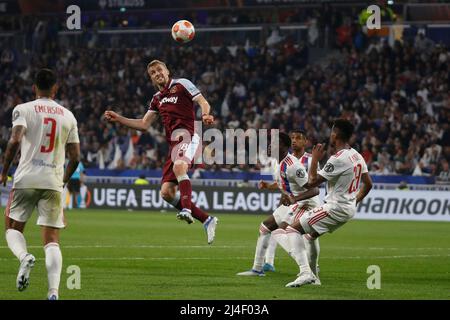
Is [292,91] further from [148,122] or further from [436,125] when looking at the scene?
[148,122]

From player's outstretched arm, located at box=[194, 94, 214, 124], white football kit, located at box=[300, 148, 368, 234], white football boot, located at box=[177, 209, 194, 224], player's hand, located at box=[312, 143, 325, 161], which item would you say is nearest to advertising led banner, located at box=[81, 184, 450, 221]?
player's outstretched arm, located at box=[194, 94, 214, 124]

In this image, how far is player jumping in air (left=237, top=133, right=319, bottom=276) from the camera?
48.5 ft

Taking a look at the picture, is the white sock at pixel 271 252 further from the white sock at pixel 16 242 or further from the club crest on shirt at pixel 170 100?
the white sock at pixel 16 242

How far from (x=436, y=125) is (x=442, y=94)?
6.46 ft

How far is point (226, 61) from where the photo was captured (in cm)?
4134

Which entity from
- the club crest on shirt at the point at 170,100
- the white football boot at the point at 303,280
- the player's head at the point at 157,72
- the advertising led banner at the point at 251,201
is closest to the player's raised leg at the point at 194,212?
the club crest on shirt at the point at 170,100

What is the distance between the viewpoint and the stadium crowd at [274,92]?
1352 inches

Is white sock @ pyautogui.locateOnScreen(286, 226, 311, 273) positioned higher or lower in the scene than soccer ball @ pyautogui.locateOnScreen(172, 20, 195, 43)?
lower

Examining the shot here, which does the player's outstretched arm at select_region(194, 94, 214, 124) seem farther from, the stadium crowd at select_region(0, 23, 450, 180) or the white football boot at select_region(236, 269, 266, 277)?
the stadium crowd at select_region(0, 23, 450, 180)

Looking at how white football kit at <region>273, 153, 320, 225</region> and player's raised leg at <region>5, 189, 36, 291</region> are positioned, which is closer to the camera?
player's raised leg at <region>5, 189, 36, 291</region>

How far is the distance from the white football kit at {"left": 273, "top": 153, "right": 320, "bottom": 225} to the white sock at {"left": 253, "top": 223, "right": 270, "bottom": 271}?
256 millimetres

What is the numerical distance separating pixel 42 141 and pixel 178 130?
464 cm

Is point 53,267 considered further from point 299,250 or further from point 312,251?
point 312,251

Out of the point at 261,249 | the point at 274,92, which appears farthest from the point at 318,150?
the point at 274,92
